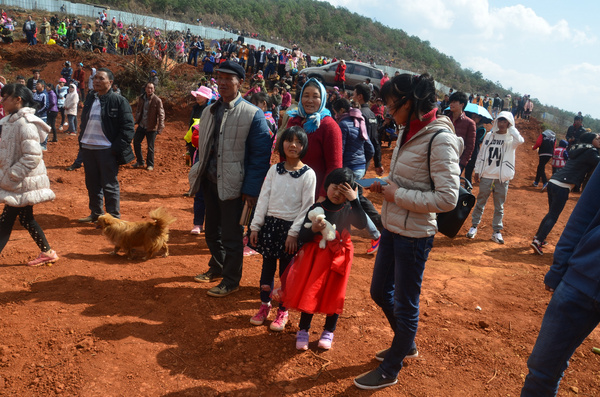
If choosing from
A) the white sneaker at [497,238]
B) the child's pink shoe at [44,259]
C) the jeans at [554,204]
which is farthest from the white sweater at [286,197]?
the white sneaker at [497,238]

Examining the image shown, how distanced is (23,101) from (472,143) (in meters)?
6.52

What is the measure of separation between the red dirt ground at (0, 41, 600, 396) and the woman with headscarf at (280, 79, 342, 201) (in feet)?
4.81

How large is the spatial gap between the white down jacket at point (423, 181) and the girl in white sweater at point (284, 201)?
88cm

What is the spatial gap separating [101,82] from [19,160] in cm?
191

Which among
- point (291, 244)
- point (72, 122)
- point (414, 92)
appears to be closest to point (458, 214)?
point (414, 92)

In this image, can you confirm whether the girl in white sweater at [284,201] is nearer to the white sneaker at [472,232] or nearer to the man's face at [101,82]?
the man's face at [101,82]

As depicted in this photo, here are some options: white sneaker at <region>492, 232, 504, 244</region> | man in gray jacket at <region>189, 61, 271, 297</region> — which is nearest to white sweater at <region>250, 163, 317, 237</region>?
man in gray jacket at <region>189, 61, 271, 297</region>

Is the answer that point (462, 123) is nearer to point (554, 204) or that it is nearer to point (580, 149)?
point (580, 149)

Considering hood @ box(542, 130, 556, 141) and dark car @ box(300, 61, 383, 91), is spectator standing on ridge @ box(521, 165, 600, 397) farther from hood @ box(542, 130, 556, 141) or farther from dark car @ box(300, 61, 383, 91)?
dark car @ box(300, 61, 383, 91)

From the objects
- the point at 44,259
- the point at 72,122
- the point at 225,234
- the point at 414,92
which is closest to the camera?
the point at 414,92

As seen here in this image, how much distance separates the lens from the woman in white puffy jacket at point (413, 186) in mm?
2592

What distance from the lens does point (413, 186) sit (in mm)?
2756

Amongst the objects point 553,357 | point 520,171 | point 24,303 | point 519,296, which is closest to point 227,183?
point 24,303

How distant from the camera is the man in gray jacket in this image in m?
4.03
